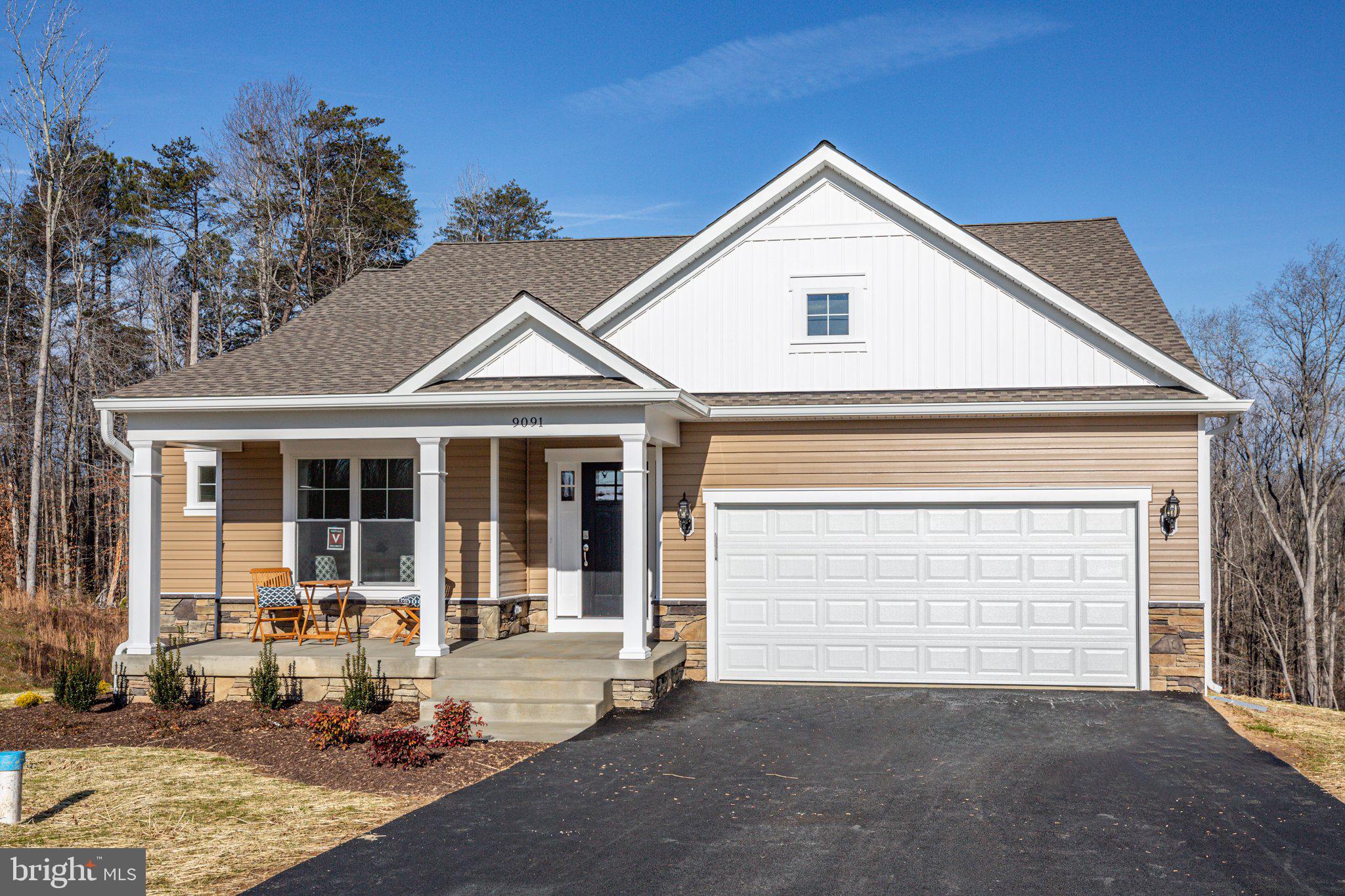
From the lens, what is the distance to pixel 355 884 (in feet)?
18.5

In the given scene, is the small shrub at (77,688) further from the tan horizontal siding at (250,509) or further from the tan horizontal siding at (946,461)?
the tan horizontal siding at (946,461)

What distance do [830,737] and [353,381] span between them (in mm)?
6671

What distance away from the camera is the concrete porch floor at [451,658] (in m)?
10.7

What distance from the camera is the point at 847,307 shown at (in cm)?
1282

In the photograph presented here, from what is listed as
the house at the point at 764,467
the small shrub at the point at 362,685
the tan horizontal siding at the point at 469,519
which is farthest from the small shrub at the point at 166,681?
the tan horizontal siding at the point at 469,519

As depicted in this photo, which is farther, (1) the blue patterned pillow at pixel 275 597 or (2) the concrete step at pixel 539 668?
(1) the blue patterned pillow at pixel 275 597

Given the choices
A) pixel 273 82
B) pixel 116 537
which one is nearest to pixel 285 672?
pixel 116 537

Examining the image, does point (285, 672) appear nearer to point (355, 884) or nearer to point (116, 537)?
point (355, 884)

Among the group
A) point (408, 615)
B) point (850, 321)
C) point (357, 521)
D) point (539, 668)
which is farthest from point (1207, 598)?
point (357, 521)

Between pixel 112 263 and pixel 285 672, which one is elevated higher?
pixel 112 263

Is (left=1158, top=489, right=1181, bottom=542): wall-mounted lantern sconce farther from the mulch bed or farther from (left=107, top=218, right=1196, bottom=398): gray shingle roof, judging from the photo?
the mulch bed

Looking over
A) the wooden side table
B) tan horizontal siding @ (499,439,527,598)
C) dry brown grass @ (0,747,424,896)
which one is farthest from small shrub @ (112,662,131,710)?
tan horizontal siding @ (499,439,527,598)

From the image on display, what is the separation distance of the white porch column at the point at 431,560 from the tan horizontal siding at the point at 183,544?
13.2ft

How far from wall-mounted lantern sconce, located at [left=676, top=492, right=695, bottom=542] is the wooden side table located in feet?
12.7
